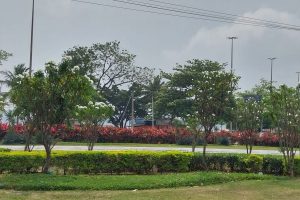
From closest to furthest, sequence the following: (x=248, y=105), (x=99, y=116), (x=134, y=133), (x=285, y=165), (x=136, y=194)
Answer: (x=136, y=194), (x=285, y=165), (x=99, y=116), (x=248, y=105), (x=134, y=133)

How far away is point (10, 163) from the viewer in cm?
1406

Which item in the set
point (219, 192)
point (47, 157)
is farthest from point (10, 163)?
point (219, 192)

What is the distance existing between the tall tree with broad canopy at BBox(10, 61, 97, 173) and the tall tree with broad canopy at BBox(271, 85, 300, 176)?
6.12 m

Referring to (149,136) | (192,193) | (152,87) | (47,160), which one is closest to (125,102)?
(152,87)

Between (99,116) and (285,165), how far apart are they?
29.4 feet

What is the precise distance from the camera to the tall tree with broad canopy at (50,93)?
14.0 meters

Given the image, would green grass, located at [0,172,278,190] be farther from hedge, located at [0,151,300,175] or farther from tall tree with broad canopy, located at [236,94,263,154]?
tall tree with broad canopy, located at [236,94,263,154]

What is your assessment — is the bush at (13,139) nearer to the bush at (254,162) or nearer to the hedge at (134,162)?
the hedge at (134,162)

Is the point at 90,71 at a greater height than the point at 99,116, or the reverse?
the point at 90,71

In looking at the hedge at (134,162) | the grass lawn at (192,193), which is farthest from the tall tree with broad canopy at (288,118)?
the grass lawn at (192,193)

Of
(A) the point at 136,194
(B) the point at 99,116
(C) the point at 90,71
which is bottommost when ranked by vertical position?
(A) the point at 136,194

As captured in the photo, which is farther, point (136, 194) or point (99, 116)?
point (99, 116)

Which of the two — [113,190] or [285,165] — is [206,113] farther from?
[113,190]

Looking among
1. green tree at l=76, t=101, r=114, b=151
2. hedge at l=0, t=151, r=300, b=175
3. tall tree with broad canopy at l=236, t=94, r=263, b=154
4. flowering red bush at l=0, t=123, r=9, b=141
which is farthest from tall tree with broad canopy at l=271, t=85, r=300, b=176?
flowering red bush at l=0, t=123, r=9, b=141
